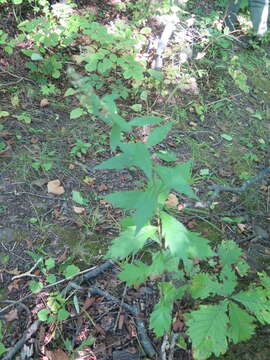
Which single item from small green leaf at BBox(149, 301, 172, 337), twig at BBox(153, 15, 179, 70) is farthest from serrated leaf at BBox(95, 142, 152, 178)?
twig at BBox(153, 15, 179, 70)

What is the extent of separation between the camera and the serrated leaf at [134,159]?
4.45 ft

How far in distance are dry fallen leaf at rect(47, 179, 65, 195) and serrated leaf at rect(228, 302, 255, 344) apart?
5.38 feet

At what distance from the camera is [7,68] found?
374 cm

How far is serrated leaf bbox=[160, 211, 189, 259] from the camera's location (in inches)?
55.3

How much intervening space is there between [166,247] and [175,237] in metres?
0.26

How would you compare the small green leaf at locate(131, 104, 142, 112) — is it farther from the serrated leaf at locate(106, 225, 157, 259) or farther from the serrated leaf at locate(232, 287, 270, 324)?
the serrated leaf at locate(232, 287, 270, 324)

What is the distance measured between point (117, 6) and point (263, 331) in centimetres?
436

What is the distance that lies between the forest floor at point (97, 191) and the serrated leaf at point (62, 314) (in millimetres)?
43

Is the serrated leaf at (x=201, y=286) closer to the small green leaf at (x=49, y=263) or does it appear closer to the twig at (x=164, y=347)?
the twig at (x=164, y=347)

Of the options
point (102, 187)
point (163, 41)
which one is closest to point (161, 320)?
point (102, 187)

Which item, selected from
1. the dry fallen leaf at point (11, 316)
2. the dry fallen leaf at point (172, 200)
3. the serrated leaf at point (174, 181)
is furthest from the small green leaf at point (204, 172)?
the dry fallen leaf at point (11, 316)

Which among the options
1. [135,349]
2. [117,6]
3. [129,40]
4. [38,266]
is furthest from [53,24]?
[135,349]

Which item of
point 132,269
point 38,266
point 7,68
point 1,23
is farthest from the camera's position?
point 1,23

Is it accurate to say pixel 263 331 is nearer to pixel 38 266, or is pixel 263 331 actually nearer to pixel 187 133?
pixel 38 266
